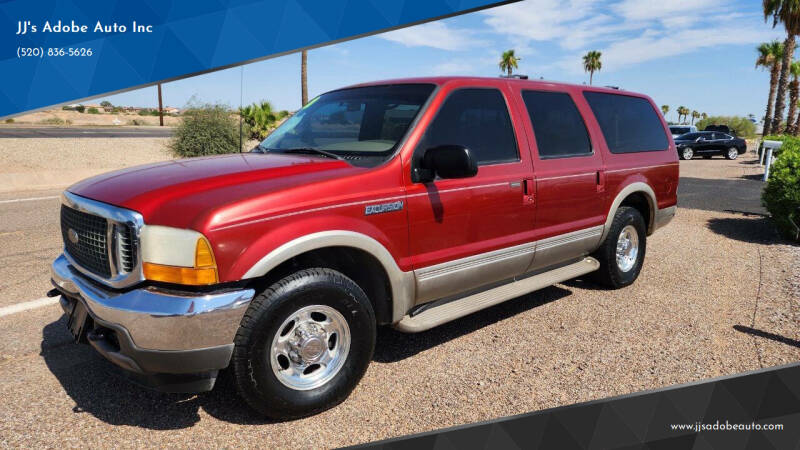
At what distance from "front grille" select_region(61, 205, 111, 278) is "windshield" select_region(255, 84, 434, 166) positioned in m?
1.33

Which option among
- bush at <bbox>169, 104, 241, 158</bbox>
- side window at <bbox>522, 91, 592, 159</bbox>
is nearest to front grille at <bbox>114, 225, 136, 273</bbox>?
side window at <bbox>522, 91, 592, 159</bbox>

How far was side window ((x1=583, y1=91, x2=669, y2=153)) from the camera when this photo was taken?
5.04 m

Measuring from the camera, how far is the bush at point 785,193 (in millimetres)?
7172

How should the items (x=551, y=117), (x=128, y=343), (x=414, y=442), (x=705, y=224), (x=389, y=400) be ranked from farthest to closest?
(x=705, y=224), (x=551, y=117), (x=389, y=400), (x=128, y=343), (x=414, y=442)

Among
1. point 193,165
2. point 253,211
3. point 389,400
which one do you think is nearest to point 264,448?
point 389,400

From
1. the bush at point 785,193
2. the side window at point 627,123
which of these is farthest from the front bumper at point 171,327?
the bush at point 785,193

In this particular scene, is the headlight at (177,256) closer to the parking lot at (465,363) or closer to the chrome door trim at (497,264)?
the parking lot at (465,363)

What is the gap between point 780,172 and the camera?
745 cm

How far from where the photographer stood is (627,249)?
5531 mm

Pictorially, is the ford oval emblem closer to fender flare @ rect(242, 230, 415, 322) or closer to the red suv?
the red suv

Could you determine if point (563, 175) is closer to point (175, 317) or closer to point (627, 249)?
point (627, 249)

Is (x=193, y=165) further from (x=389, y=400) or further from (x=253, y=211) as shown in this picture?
(x=389, y=400)

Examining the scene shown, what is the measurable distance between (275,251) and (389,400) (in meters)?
1.19

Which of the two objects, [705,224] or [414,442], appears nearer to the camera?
[414,442]
